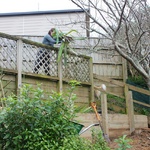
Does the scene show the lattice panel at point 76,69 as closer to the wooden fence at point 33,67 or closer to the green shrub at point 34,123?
the wooden fence at point 33,67

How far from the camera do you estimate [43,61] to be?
6461 mm

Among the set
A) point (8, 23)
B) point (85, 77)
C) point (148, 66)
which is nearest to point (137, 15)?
point (148, 66)

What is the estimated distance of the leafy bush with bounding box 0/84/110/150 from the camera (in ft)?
9.86

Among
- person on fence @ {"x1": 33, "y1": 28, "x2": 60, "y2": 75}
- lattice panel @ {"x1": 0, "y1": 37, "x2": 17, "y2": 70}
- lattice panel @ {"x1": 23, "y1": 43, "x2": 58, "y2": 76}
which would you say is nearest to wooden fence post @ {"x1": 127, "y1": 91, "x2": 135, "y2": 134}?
lattice panel @ {"x1": 23, "y1": 43, "x2": 58, "y2": 76}

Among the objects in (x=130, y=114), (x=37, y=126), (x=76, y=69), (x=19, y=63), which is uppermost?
(x=19, y=63)

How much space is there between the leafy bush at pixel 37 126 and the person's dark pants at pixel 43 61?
10.1 ft

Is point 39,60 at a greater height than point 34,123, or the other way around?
point 39,60

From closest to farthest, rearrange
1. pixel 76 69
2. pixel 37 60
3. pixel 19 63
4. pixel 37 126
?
pixel 37 126 < pixel 19 63 < pixel 37 60 < pixel 76 69

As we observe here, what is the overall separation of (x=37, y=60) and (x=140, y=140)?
262 cm

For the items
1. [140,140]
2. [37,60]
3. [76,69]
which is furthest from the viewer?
[76,69]

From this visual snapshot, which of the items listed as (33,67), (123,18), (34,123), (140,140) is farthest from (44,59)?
(34,123)

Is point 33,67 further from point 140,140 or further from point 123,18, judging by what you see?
point 140,140

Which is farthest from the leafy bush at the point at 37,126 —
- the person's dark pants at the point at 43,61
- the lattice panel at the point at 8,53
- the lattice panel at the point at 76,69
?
the lattice panel at the point at 76,69

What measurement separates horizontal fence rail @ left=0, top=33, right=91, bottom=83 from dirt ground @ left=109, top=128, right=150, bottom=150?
161 cm
